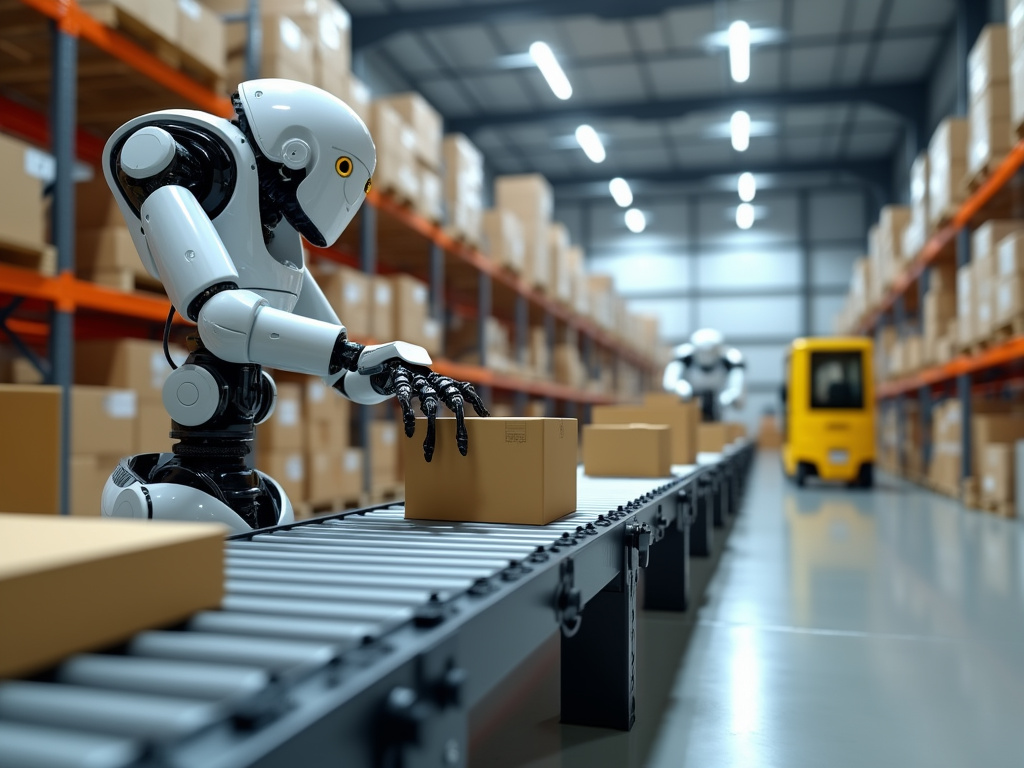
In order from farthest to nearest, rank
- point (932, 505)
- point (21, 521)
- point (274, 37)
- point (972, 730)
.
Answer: point (932, 505) < point (274, 37) < point (972, 730) < point (21, 521)

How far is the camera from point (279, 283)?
262cm

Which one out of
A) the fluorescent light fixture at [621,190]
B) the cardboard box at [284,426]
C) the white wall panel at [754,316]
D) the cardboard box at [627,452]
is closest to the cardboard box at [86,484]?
the cardboard box at [284,426]

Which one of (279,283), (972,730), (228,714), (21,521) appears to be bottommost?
(972,730)

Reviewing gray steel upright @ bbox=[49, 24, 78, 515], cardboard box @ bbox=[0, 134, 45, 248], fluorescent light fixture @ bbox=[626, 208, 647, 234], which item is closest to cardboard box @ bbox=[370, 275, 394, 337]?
gray steel upright @ bbox=[49, 24, 78, 515]

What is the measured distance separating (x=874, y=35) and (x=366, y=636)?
16.3 m

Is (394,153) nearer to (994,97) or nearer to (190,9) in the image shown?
(190,9)

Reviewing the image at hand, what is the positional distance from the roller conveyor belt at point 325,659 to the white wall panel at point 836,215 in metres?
22.8

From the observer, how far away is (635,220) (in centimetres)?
2292

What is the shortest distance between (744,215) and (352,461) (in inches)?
707

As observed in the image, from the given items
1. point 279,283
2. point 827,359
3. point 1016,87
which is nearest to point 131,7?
point 279,283

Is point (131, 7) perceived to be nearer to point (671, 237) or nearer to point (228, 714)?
point (228, 714)

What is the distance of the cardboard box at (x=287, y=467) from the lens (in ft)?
19.5

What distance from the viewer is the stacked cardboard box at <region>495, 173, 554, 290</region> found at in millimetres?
11938

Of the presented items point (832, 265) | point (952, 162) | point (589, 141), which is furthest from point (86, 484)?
point (832, 265)
